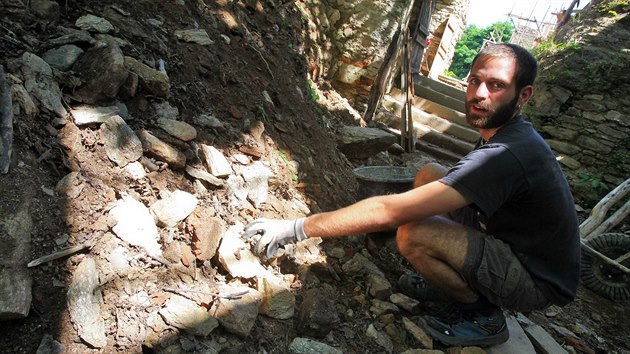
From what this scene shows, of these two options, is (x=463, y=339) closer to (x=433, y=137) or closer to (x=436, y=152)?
(x=436, y=152)

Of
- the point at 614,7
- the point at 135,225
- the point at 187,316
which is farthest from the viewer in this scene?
the point at 614,7

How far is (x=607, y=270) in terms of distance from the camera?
12.0 feet

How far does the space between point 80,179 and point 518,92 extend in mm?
2078

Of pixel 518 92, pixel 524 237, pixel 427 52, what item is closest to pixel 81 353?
pixel 524 237

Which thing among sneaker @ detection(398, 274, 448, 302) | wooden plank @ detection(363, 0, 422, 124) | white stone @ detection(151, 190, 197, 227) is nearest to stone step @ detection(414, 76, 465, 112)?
wooden plank @ detection(363, 0, 422, 124)

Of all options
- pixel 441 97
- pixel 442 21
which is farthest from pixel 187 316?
pixel 442 21

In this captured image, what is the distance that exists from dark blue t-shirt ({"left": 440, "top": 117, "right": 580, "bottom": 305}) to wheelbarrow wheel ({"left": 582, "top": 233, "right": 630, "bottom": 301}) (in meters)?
2.44

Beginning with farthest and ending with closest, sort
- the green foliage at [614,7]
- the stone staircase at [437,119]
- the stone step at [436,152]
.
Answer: the stone staircase at [437,119]
the stone step at [436,152]
the green foliage at [614,7]

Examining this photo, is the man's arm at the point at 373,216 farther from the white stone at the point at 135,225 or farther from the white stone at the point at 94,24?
the white stone at the point at 94,24

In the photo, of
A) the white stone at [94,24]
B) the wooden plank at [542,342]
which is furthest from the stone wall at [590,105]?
the white stone at [94,24]

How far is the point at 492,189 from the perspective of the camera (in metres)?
1.54

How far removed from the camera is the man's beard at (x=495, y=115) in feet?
6.05

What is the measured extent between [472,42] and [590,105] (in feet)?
81.8

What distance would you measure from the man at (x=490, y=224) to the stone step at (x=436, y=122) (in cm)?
438
